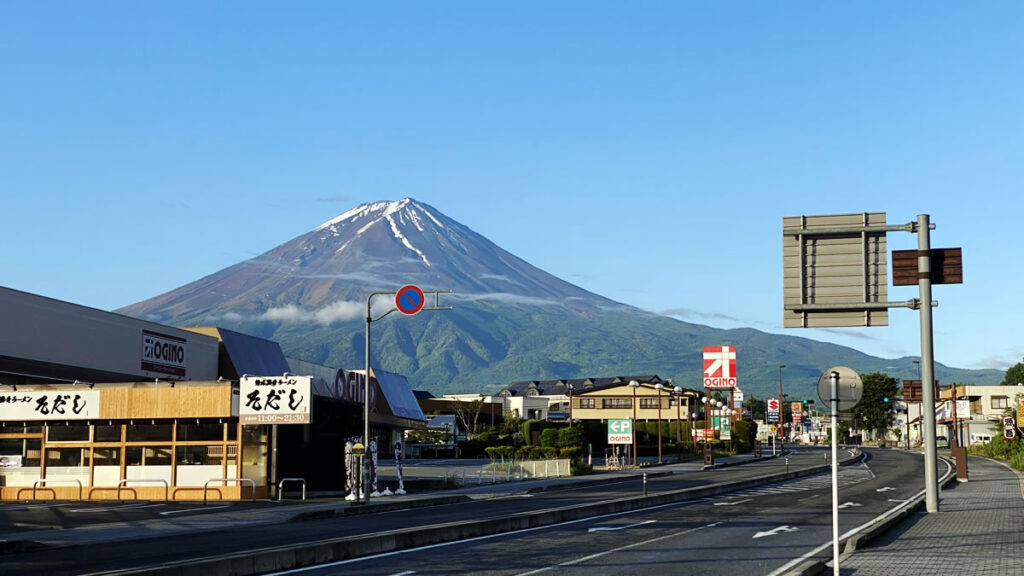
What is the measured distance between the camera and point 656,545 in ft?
73.5

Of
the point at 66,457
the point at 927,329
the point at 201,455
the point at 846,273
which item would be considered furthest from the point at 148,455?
the point at 927,329

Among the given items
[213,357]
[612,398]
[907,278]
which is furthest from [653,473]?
[612,398]

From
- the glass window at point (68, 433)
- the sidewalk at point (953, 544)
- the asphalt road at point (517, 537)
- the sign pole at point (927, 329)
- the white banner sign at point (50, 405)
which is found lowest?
the asphalt road at point (517, 537)

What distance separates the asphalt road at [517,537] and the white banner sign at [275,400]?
7.49m

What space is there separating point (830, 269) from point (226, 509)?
881 inches

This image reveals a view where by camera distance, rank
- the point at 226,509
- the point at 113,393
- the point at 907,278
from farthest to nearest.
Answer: the point at 113,393
the point at 226,509
the point at 907,278

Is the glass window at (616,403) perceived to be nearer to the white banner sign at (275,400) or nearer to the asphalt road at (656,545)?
the white banner sign at (275,400)

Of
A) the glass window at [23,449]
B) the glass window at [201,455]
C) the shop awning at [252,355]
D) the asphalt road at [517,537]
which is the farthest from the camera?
the shop awning at [252,355]

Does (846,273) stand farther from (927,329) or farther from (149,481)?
(149,481)

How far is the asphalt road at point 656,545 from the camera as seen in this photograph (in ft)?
60.2

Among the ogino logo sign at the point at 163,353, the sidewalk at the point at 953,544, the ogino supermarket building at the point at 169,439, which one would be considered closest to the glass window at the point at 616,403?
the ogino logo sign at the point at 163,353

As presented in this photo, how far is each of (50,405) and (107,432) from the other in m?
2.70

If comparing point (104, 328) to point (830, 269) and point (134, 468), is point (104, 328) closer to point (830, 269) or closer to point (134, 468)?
point (134, 468)

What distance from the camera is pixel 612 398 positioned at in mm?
142125
